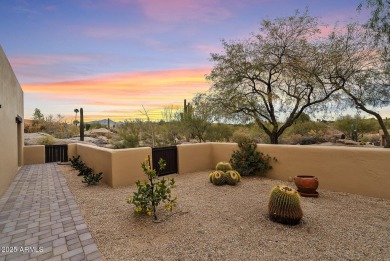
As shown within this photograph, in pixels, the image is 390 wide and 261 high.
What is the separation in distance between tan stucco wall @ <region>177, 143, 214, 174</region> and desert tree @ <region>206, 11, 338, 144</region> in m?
4.62

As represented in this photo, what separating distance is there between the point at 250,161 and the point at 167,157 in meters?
3.10

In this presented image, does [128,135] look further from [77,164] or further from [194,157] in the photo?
[194,157]

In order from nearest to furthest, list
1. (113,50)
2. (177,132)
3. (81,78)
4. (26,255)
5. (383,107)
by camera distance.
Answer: (26,255)
(113,50)
(383,107)
(81,78)
(177,132)

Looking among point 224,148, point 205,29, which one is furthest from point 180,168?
point 205,29

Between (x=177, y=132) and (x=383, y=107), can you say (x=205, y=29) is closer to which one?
(x=177, y=132)

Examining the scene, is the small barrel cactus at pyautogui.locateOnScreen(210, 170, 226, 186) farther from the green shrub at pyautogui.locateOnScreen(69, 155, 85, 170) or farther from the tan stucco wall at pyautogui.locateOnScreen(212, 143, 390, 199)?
the green shrub at pyautogui.locateOnScreen(69, 155, 85, 170)

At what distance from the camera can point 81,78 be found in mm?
12836

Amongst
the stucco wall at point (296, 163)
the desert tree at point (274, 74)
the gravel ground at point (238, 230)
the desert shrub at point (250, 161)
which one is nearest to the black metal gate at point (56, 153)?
the stucco wall at point (296, 163)

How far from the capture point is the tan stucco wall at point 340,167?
5301 millimetres

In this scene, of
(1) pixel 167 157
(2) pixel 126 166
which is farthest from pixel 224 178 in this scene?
(2) pixel 126 166

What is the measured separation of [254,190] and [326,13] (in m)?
10.3

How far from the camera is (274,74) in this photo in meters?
A: 12.4

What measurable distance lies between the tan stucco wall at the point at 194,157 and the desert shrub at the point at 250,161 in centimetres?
174

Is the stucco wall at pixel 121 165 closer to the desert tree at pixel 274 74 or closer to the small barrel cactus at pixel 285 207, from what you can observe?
→ the small barrel cactus at pixel 285 207
